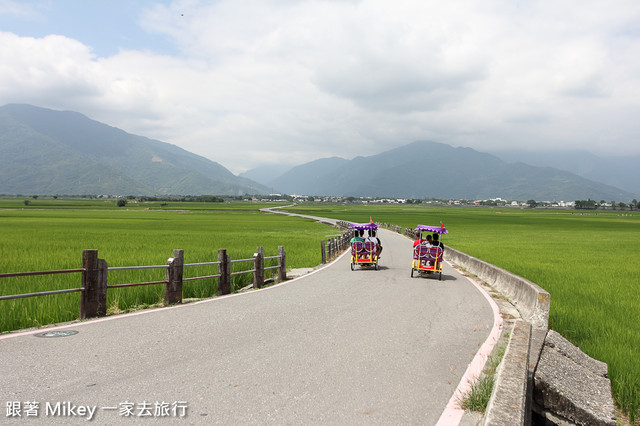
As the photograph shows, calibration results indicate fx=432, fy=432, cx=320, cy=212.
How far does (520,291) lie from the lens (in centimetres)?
1066

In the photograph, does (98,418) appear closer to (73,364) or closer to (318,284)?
(73,364)

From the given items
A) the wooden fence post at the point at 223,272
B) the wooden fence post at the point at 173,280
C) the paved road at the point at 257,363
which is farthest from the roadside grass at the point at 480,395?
the wooden fence post at the point at 223,272

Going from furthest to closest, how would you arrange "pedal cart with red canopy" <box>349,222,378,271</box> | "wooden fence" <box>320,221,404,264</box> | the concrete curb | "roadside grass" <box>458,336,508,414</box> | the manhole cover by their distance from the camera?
"wooden fence" <box>320,221,404,264</box>
"pedal cart with red canopy" <box>349,222,378,271</box>
the manhole cover
"roadside grass" <box>458,336,508,414</box>
the concrete curb

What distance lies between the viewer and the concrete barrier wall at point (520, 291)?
26.5ft

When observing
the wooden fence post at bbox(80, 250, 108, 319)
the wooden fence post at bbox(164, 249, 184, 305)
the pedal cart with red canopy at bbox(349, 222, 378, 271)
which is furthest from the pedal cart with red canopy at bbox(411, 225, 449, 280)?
the wooden fence post at bbox(80, 250, 108, 319)

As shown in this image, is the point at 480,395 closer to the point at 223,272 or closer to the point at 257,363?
the point at 257,363

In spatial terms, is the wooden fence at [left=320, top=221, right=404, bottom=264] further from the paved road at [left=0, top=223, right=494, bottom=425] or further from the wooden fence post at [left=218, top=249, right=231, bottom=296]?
the paved road at [left=0, top=223, right=494, bottom=425]

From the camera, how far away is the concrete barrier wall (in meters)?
8.09

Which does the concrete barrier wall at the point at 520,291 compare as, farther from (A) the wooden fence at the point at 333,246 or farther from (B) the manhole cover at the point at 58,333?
(B) the manhole cover at the point at 58,333

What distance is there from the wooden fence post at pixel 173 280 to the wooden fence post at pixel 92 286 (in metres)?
1.60

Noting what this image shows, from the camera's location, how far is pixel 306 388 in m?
4.87

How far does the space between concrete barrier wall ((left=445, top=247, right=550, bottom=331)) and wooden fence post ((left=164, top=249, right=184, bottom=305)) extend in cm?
753

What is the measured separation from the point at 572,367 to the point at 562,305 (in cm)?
563

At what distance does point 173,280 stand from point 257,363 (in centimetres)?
499
